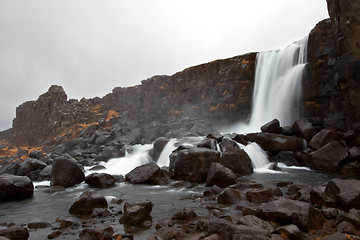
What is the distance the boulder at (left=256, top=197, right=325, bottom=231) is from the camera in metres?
5.86

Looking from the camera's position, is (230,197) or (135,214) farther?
(230,197)

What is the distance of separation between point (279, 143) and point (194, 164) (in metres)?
9.36

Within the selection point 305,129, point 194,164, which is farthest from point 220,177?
point 305,129

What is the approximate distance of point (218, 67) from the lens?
45750mm

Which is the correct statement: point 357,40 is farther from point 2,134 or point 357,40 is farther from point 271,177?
point 2,134

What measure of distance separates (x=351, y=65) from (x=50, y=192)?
894 inches

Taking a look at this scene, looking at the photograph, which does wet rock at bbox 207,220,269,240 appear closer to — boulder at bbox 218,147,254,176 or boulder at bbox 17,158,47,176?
boulder at bbox 218,147,254,176

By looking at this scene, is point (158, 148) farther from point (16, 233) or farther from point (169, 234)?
point (169, 234)

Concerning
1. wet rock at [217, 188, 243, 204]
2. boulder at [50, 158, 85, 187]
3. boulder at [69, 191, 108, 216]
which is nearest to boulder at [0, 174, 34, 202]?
boulder at [50, 158, 85, 187]

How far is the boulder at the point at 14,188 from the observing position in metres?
11.5

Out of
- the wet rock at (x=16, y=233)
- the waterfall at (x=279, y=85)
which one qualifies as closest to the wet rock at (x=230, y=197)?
the wet rock at (x=16, y=233)

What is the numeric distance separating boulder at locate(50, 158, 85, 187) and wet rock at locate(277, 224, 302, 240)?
13.2 meters

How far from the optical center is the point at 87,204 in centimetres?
862

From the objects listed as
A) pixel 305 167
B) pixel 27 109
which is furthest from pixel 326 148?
pixel 27 109
